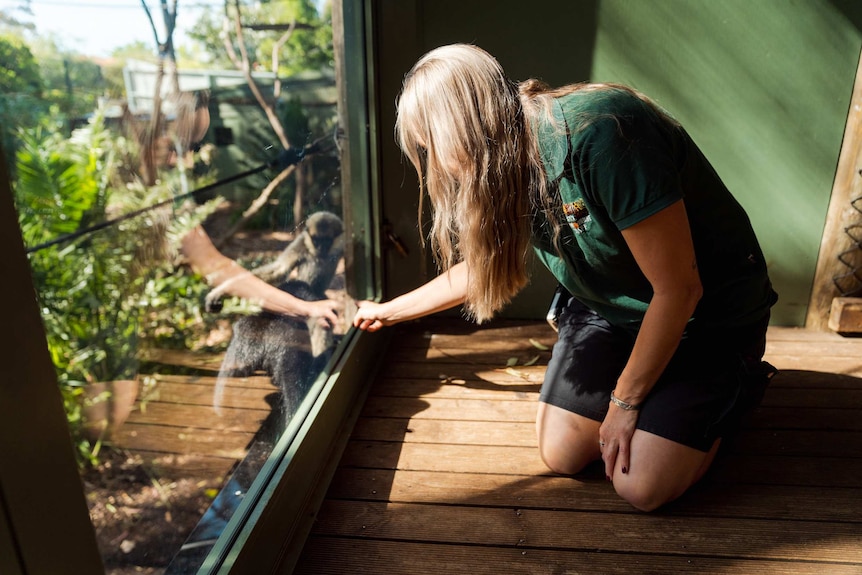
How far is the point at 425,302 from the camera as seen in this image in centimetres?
171

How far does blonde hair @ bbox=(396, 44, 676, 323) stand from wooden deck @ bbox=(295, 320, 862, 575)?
22.7 inches

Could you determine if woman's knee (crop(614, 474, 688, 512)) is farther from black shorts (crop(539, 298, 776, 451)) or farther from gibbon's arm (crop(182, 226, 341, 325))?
gibbon's arm (crop(182, 226, 341, 325))

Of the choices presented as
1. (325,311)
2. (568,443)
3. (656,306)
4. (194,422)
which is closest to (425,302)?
(325,311)

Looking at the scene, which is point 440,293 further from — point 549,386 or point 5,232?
point 5,232

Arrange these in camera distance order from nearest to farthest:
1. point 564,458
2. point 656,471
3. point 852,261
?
point 656,471 < point 564,458 < point 852,261

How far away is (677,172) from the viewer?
4.01ft

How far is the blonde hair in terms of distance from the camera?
1.22 meters

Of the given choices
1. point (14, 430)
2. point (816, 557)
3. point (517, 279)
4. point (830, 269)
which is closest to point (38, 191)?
point (14, 430)

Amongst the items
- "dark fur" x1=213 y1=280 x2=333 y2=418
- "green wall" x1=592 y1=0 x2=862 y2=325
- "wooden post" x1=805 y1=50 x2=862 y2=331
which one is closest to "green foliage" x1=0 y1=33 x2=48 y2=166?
"dark fur" x1=213 y1=280 x2=333 y2=418

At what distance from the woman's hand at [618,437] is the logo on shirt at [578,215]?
44 centimetres

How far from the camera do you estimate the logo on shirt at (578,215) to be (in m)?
1.32

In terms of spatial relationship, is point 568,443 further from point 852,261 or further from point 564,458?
point 852,261

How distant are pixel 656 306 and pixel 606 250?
0.53 ft

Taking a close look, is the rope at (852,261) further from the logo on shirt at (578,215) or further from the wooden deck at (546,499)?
the logo on shirt at (578,215)
